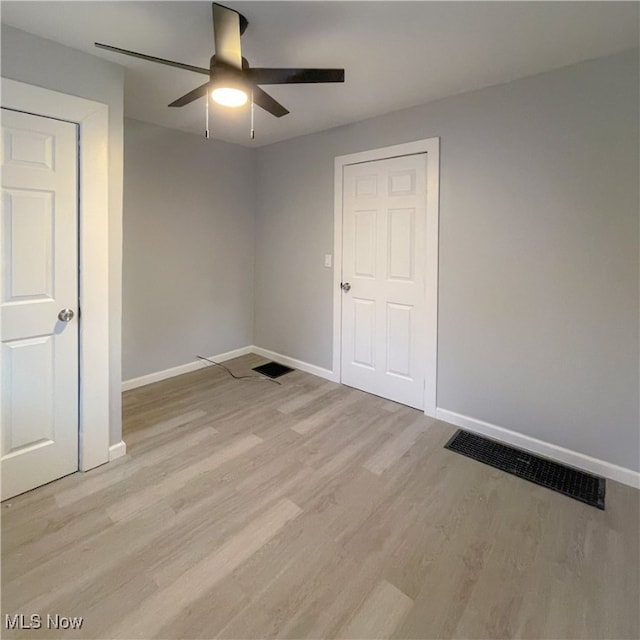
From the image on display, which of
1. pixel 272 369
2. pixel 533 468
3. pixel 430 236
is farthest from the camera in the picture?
pixel 272 369

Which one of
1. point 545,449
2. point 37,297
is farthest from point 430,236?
point 37,297

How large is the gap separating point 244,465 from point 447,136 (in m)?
2.60

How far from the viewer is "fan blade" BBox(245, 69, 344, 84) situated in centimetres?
168

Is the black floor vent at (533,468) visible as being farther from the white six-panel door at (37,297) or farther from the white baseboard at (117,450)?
the white six-panel door at (37,297)

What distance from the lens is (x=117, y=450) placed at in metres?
2.36

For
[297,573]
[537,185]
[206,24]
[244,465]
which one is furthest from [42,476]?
[537,185]

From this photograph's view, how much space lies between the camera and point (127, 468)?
88.8 inches

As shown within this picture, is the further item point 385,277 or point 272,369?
point 272,369

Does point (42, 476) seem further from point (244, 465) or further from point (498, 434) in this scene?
point (498, 434)

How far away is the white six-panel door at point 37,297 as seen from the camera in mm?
1884

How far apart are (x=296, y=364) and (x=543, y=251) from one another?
8.19ft

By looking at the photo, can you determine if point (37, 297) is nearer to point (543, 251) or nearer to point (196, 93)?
point (196, 93)

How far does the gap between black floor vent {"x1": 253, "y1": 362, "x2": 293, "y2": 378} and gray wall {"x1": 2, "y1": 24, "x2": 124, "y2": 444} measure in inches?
65.5
